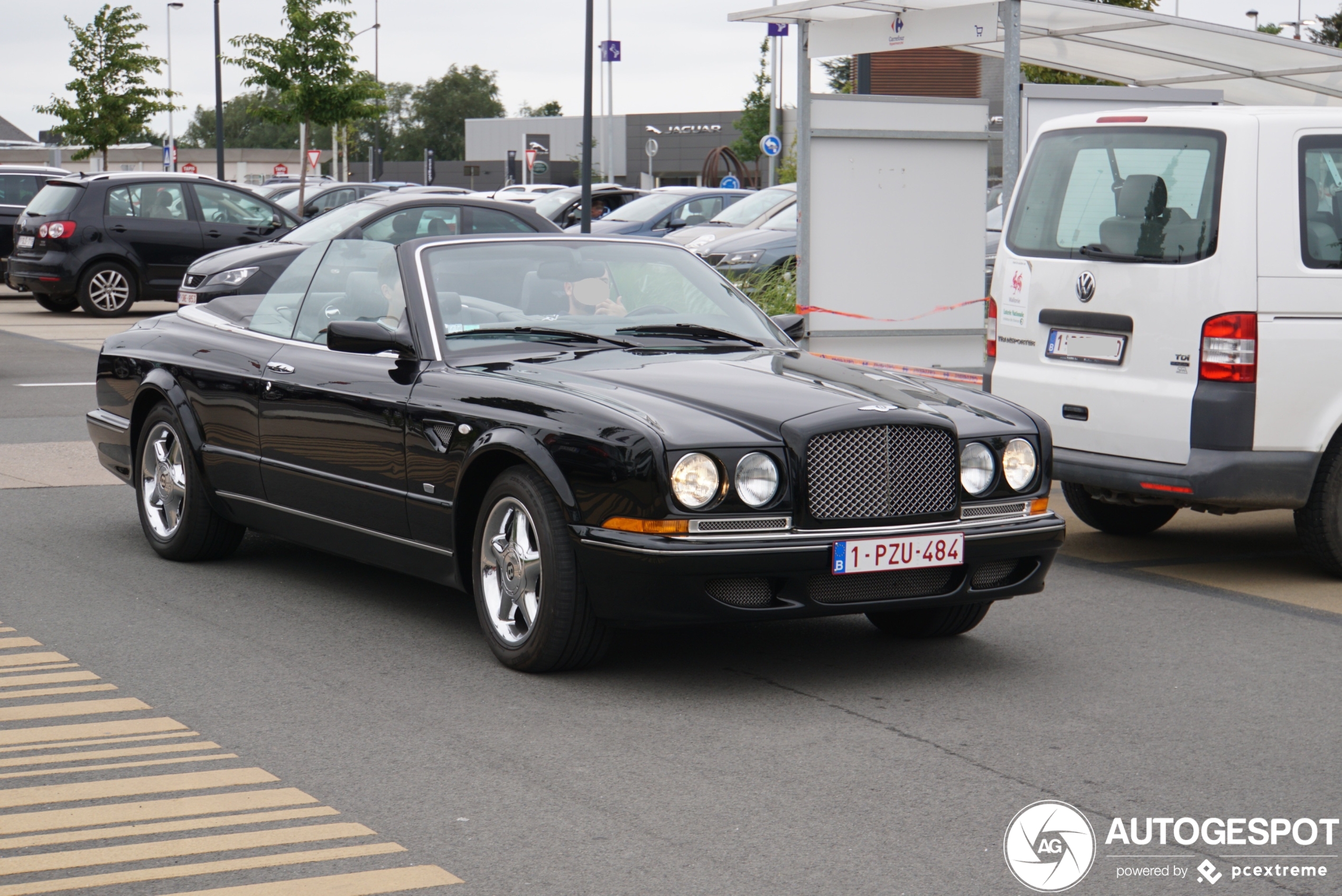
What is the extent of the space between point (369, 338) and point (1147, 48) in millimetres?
7962

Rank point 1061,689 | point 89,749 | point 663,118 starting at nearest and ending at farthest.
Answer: point 89,749, point 1061,689, point 663,118

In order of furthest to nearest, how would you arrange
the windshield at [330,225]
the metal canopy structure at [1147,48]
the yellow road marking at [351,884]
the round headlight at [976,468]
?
the windshield at [330,225]
the metal canopy structure at [1147,48]
the round headlight at [976,468]
the yellow road marking at [351,884]

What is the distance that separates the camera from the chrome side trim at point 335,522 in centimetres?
622

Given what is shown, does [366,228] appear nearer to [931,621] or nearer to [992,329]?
[992,329]

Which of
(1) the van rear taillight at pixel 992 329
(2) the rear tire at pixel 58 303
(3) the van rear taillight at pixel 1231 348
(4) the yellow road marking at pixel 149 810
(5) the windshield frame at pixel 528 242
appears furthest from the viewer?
(2) the rear tire at pixel 58 303

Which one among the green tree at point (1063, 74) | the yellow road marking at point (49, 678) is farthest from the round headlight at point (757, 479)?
the green tree at point (1063, 74)

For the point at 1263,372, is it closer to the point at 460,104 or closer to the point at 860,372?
the point at 860,372

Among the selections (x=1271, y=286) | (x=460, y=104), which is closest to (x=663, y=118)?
(x=460, y=104)

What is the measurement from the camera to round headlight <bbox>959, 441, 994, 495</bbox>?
5777 mm

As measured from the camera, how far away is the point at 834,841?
4168mm

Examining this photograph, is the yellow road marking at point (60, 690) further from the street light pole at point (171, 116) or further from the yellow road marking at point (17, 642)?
the street light pole at point (171, 116)

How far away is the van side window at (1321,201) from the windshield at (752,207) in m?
13.9

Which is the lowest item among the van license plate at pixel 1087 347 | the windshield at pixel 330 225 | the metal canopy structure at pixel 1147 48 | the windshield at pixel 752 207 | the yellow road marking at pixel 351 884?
the yellow road marking at pixel 351 884

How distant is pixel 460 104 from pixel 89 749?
146 metres
